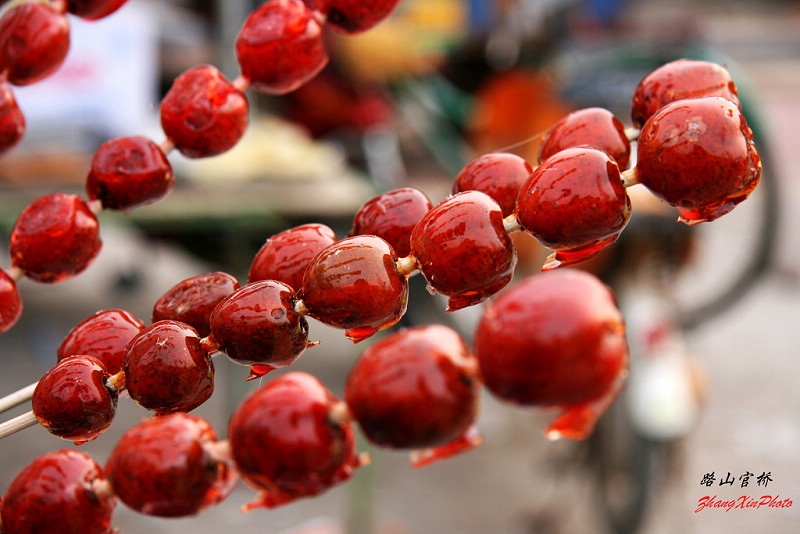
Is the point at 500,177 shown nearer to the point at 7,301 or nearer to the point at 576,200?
the point at 576,200

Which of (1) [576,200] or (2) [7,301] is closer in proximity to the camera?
(1) [576,200]

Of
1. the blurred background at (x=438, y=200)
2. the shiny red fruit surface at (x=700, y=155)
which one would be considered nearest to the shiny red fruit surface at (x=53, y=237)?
the shiny red fruit surface at (x=700, y=155)

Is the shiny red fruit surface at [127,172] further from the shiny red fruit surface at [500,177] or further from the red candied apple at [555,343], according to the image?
the red candied apple at [555,343]

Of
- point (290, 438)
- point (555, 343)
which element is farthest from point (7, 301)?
point (555, 343)

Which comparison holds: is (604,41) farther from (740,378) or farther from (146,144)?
(146,144)

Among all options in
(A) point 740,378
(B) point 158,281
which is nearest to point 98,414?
(A) point 740,378

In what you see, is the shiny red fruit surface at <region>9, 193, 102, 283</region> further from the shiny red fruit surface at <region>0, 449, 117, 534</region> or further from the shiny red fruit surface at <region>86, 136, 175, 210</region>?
the shiny red fruit surface at <region>0, 449, 117, 534</region>
